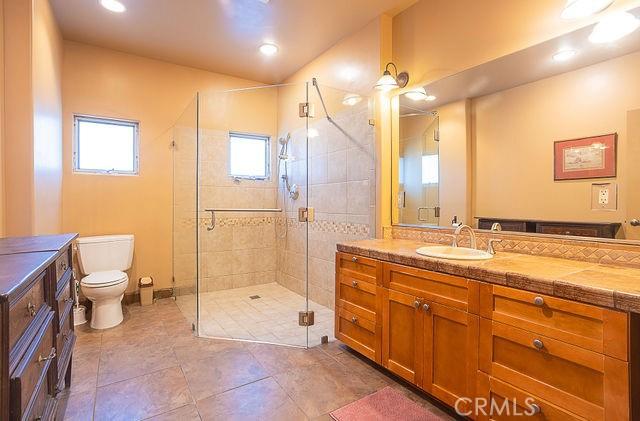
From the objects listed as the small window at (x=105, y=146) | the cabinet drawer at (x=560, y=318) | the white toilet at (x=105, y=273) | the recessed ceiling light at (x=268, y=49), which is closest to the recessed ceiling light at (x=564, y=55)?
the cabinet drawer at (x=560, y=318)

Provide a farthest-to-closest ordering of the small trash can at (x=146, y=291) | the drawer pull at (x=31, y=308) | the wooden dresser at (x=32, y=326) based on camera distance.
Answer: the small trash can at (x=146, y=291) → the drawer pull at (x=31, y=308) → the wooden dresser at (x=32, y=326)

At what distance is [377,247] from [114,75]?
3.08 meters

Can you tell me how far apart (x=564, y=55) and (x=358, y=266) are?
162 cm

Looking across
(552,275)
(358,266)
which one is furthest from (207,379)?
(552,275)

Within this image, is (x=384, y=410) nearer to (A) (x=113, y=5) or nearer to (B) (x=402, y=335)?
(B) (x=402, y=335)

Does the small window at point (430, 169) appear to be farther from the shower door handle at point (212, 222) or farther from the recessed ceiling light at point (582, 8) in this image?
the shower door handle at point (212, 222)

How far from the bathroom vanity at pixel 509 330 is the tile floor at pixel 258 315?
728 mm

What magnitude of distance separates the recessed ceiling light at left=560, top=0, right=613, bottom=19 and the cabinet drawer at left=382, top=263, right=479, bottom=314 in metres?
1.38

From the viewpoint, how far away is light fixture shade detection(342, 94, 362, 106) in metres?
2.79

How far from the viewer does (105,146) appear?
126 inches

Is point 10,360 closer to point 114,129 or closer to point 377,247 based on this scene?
point 377,247

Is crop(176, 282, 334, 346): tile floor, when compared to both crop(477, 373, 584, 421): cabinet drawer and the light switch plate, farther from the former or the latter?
the light switch plate

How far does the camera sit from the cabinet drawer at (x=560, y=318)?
1037 mm

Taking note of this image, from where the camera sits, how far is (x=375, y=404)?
167 centimetres
